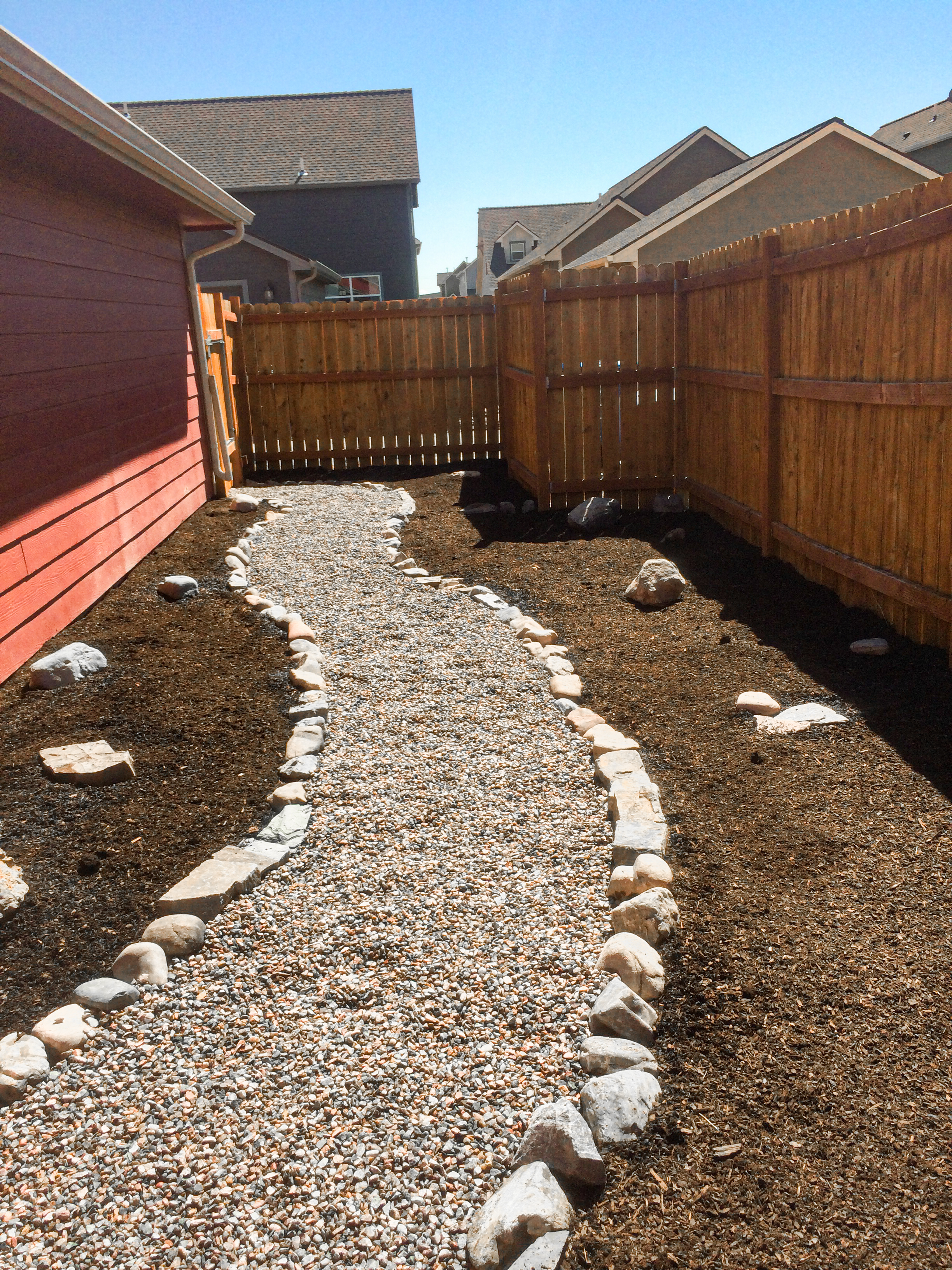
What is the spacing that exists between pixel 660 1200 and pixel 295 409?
10.4 metres

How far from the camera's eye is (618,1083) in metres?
2.15

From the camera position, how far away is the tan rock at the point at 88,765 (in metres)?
3.58

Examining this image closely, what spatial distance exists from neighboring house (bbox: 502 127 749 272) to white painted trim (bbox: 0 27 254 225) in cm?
1802

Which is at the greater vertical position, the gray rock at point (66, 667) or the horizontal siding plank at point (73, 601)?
the horizontal siding plank at point (73, 601)

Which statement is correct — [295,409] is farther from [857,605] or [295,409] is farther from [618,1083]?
[618,1083]

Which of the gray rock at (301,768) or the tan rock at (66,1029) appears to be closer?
the tan rock at (66,1029)

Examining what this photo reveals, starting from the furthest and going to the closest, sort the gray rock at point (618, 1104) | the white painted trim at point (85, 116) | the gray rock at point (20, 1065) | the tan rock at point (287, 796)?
the white painted trim at point (85, 116)
the tan rock at point (287, 796)
the gray rock at point (20, 1065)
the gray rock at point (618, 1104)

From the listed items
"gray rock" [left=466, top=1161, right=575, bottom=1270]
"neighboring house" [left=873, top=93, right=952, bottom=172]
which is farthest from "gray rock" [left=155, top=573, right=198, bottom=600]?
"neighboring house" [left=873, top=93, right=952, bottom=172]

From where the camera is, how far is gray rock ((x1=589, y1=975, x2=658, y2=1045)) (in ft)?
7.63

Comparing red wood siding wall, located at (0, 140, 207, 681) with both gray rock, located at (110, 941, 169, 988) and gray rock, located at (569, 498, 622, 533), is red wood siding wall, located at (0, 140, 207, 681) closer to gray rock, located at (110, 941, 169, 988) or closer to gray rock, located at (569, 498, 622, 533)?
gray rock, located at (110, 941, 169, 988)

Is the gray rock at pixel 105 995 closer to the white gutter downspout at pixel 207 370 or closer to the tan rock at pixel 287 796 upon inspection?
the tan rock at pixel 287 796

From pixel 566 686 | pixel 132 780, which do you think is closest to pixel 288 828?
pixel 132 780

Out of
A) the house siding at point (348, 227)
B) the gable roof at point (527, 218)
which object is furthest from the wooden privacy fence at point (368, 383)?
the gable roof at point (527, 218)

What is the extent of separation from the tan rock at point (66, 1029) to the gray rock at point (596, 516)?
5930 millimetres
